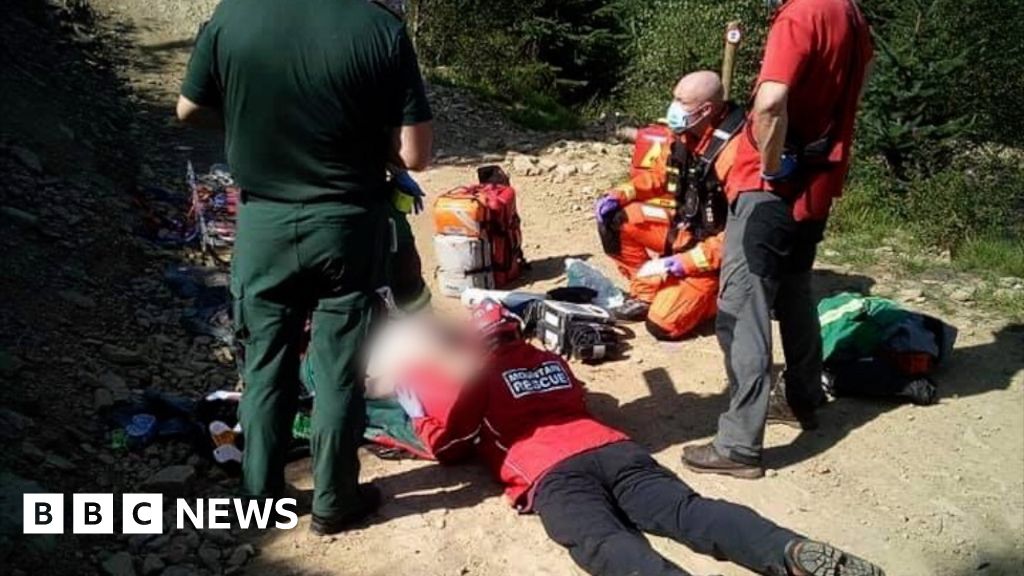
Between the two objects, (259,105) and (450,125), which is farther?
(450,125)

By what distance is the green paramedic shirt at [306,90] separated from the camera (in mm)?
3309

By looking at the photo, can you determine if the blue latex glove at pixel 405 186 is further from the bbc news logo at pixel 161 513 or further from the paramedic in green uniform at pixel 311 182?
the bbc news logo at pixel 161 513

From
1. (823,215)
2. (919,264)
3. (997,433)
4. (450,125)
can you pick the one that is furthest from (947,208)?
(450,125)

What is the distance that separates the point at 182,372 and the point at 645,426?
233 cm

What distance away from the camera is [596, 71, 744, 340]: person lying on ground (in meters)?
5.38

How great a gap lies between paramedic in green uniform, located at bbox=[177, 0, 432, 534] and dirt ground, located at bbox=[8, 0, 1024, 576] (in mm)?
342

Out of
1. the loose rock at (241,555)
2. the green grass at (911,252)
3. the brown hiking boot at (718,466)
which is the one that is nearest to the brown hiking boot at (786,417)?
the brown hiking boot at (718,466)

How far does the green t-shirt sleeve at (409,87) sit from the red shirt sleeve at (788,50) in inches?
53.2

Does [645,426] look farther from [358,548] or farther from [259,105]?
[259,105]

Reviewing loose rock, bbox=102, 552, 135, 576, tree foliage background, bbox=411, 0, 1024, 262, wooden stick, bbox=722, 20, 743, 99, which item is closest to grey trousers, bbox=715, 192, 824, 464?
wooden stick, bbox=722, 20, 743, 99

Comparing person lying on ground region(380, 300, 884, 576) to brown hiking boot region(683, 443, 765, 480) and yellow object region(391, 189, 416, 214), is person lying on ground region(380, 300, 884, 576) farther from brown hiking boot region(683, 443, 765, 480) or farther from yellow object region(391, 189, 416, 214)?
yellow object region(391, 189, 416, 214)

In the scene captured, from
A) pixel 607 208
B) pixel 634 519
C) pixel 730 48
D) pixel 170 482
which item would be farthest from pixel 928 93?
pixel 170 482

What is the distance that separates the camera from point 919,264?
7.20m

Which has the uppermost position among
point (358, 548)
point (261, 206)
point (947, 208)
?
point (261, 206)
